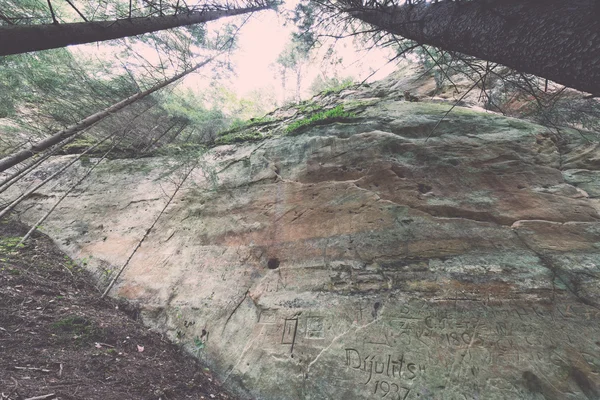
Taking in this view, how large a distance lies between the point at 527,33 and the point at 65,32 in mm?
4685

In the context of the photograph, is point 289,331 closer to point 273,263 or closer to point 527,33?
point 273,263

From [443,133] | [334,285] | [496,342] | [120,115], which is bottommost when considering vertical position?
[496,342]

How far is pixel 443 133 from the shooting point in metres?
6.27

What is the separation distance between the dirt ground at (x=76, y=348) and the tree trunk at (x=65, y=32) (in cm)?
328

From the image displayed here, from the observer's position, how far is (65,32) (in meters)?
2.92

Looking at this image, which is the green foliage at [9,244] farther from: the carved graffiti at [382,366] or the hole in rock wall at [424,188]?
the hole in rock wall at [424,188]

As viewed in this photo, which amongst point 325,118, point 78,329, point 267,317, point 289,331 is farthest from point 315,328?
point 325,118

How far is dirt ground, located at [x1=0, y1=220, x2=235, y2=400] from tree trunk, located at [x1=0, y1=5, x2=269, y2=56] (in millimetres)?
3281

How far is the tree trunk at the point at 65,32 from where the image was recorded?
2.56m

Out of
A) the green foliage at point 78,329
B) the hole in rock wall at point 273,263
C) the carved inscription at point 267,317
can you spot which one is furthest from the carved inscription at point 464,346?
the green foliage at point 78,329

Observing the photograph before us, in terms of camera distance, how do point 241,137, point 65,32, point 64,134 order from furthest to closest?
1. point 241,137
2. point 64,134
3. point 65,32

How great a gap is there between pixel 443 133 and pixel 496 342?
14.1ft

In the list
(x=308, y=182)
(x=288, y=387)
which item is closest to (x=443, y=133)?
(x=308, y=182)

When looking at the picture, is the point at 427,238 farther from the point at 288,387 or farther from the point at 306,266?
the point at 288,387
